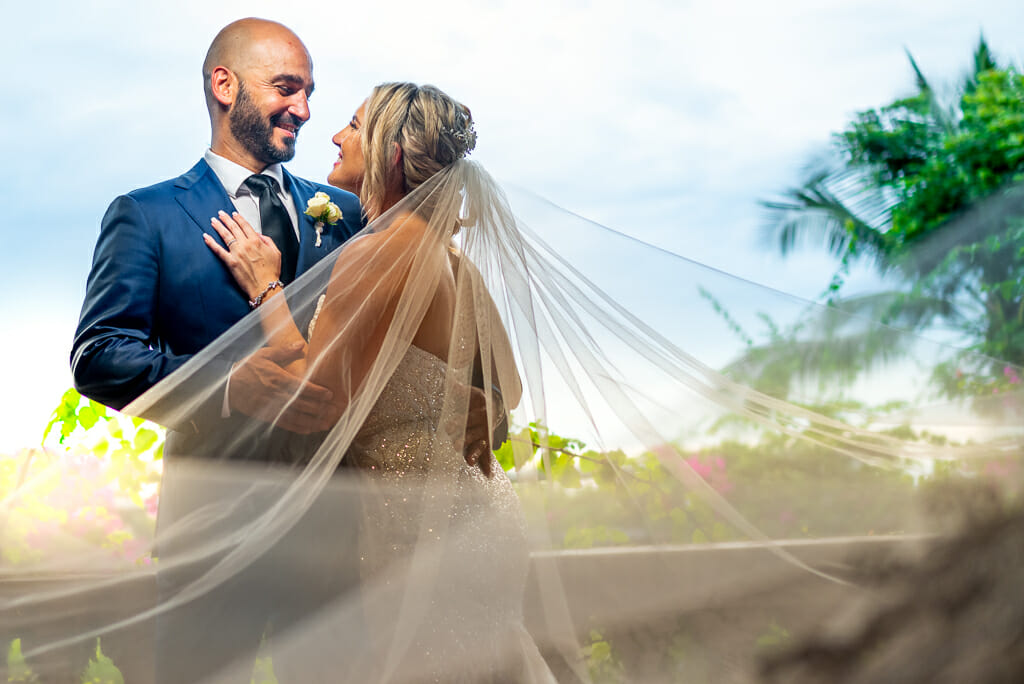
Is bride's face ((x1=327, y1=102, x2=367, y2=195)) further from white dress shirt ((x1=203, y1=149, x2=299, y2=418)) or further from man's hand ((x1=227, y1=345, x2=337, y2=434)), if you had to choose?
man's hand ((x1=227, y1=345, x2=337, y2=434))

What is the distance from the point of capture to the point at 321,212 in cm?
149

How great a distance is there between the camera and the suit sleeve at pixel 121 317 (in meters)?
1.25

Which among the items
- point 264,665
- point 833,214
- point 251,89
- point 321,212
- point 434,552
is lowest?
point 264,665

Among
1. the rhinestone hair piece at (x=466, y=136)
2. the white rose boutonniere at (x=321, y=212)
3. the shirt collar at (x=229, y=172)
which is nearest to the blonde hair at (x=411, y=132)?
the rhinestone hair piece at (x=466, y=136)

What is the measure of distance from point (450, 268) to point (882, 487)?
0.74m

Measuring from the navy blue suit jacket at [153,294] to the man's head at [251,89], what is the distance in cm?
8

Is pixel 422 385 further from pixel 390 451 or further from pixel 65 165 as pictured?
pixel 65 165

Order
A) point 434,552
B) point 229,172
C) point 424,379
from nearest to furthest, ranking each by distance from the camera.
Result: point 434,552 < point 424,379 < point 229,172

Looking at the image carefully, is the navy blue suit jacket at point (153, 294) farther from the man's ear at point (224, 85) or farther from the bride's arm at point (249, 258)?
the man's ear at point (224, 85)

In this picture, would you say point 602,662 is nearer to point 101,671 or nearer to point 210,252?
point 101,671

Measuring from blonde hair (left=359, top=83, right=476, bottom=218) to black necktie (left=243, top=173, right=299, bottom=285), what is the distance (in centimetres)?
22

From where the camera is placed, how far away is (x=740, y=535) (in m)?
1.10

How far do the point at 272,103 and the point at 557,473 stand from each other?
2.92 ft

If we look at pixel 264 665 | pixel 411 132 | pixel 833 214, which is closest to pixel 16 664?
pixel 264 665
